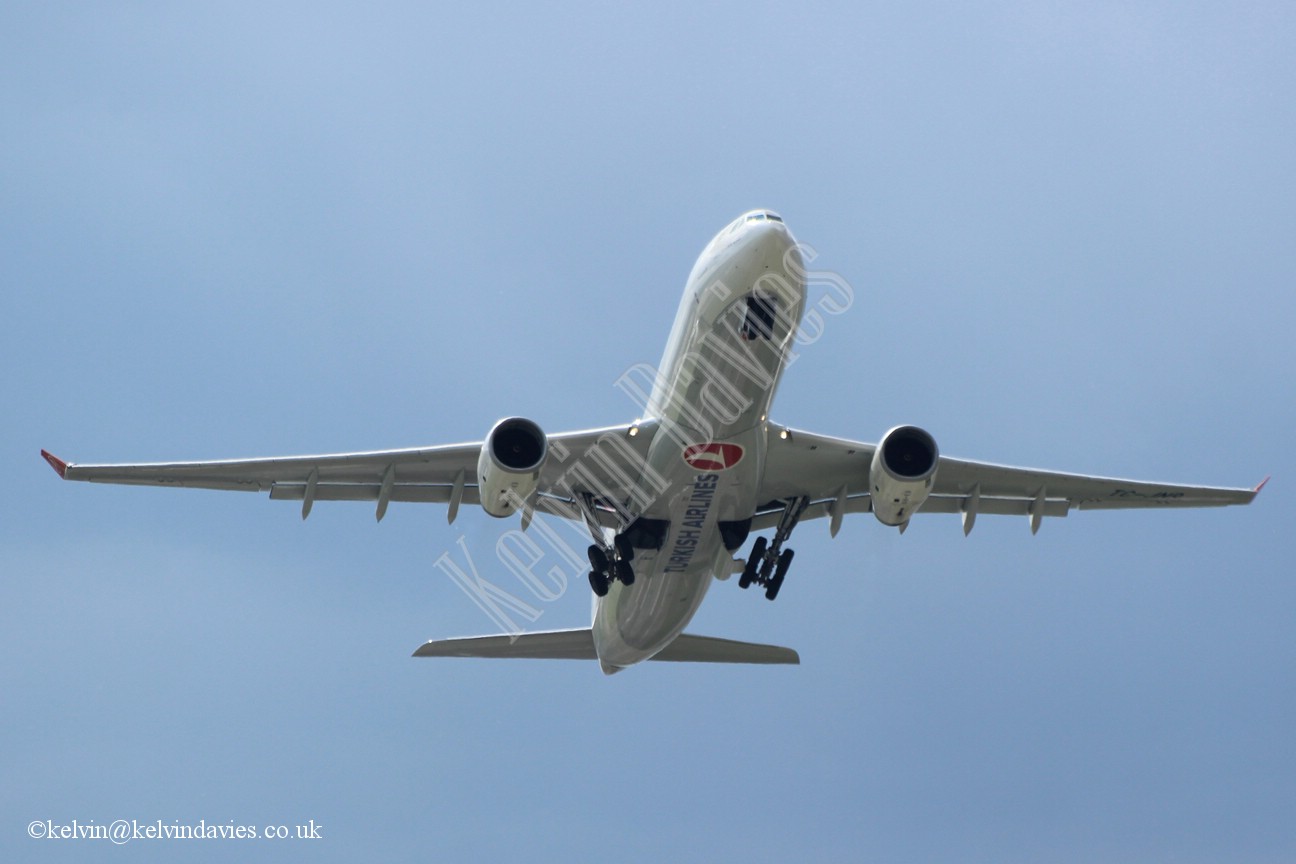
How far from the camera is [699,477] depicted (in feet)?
81.4

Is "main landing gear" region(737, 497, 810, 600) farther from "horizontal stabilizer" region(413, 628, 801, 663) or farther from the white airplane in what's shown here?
"horizontal stabilizer" region(413, 628, 801, 663)

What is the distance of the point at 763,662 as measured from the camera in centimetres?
3225

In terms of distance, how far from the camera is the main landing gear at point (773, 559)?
27.2 m

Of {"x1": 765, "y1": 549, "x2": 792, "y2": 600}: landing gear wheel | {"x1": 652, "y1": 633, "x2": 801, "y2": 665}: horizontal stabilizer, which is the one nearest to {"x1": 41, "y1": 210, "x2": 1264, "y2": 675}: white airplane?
{"x1": 765, "y1": 549, "x2": 792, "y2": 600}: landing gear wheel

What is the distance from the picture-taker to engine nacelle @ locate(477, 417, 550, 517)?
77.7ft

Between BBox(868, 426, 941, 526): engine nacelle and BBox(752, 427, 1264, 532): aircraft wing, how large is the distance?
162 centimetres

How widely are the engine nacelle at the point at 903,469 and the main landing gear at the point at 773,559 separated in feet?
8.71

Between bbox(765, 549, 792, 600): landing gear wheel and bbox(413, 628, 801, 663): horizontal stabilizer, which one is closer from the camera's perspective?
bbox(765, 549, 792, 600): landing gear wheel

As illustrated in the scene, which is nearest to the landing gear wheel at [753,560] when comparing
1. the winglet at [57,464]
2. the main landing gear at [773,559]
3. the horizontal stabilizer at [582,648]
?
the main landing gear at [773,559]

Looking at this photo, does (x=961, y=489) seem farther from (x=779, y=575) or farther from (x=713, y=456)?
(x=713, y=456)

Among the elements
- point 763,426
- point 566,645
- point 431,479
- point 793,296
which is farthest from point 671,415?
point 566,645

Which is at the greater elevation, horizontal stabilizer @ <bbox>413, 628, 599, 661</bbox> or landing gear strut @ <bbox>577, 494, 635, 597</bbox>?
landing gear strut @ <bbox>577, 494, 635, 597</bbox>

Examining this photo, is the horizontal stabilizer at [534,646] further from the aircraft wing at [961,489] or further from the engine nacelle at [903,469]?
the engine nacelle at [903,469]

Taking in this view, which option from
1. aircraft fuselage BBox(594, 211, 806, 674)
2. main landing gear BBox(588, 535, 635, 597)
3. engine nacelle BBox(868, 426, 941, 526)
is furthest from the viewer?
main landing gear BBox(588, 535, 635, 597)
